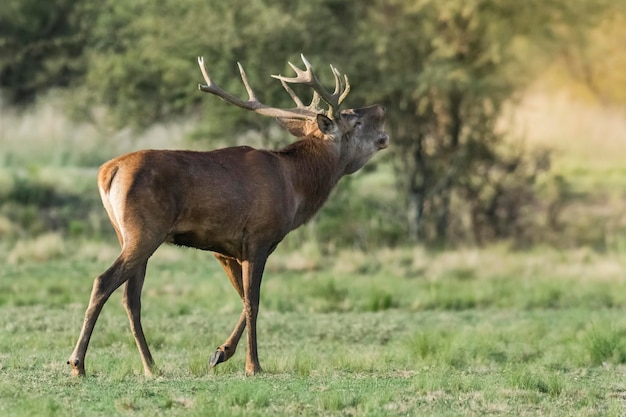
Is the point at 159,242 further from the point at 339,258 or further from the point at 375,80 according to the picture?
the point at 375,80

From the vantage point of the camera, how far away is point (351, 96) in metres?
27.6

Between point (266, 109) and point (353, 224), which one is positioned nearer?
point (266, 109)

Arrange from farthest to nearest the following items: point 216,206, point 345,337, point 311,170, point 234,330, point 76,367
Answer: point 345,337
point 311,170
point 234,330
point 216,206
point 76,367

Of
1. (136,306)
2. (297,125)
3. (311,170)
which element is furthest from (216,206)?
→ (297,125)

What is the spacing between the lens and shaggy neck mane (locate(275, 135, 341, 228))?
40.3ft

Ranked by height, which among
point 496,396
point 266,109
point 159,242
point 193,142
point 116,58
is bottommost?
point 496,396

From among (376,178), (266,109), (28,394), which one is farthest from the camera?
(376,178)

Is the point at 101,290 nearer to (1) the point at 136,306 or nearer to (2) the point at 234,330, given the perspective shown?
(1) the point at 136,306

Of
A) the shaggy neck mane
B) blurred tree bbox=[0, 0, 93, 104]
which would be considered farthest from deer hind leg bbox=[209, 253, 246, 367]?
blurred tree bbox=[0, 0, 93, 104]

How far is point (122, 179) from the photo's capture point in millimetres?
10875

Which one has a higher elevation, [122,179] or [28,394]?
[122,179]

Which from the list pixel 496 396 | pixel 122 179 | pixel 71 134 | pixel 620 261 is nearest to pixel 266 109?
pixel 122 179

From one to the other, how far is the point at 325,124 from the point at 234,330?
231cm

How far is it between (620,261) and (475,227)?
451 cm
